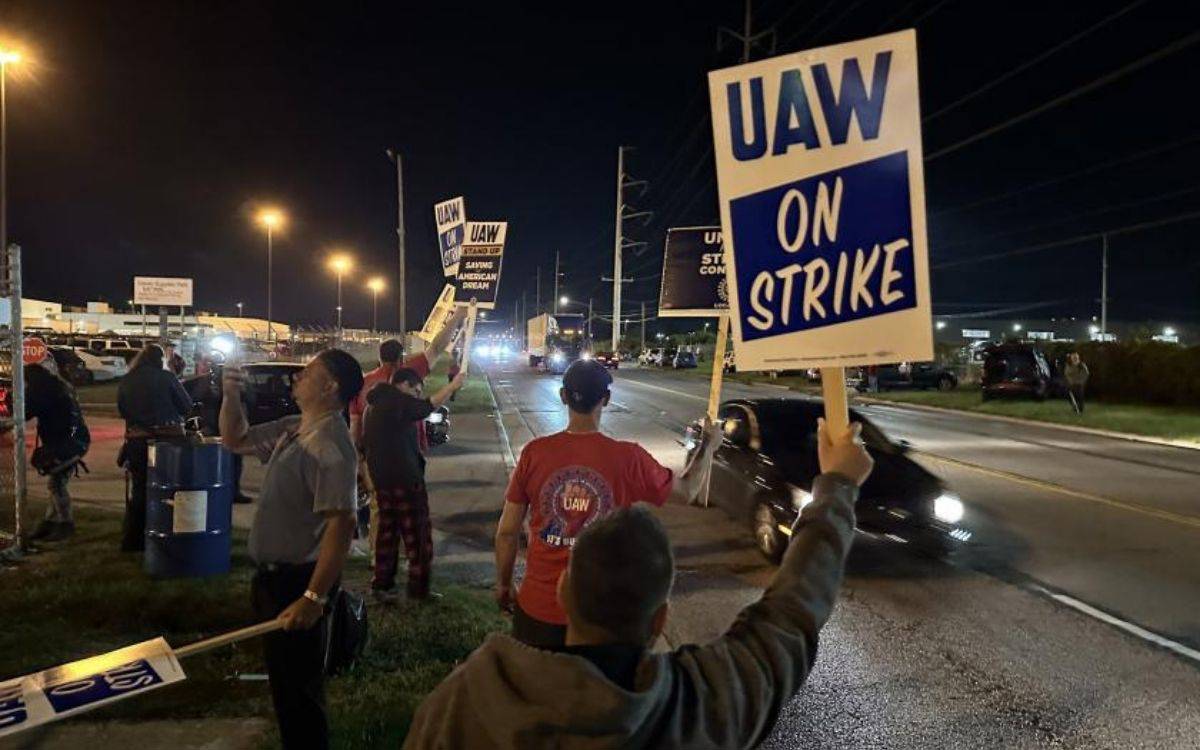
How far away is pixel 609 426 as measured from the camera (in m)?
22.6

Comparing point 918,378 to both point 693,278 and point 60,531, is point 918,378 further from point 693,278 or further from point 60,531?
point 60,531

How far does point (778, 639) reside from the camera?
185cm

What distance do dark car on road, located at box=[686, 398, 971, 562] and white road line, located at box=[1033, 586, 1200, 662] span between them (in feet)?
3.70

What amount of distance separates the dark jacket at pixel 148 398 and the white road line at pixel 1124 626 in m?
8.05

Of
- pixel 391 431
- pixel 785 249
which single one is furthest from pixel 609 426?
pixel 785 249

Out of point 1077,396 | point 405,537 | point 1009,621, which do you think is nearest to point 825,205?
point 405,537

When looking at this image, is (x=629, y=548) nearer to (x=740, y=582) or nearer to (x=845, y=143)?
(x=845, y=143)

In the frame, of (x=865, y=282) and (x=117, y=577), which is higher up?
(x=865, y=282)

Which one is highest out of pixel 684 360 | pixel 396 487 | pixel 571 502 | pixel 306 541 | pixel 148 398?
pixel 684 360

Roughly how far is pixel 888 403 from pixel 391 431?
1166 inches

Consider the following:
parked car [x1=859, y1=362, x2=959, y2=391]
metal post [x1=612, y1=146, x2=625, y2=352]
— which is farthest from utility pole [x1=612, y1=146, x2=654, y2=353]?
parked car [x1=859, y1=362, x2=959, y2=391]

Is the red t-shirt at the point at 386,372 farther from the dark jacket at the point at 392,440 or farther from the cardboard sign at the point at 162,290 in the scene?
the cardboard sign at the point at 162,290

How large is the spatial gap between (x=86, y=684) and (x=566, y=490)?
1758mm

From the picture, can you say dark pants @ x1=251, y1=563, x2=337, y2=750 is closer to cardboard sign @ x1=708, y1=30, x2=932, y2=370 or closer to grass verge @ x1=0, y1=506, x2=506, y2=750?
grass verge @ x1=0, y1=506, x2=506, y2=750
